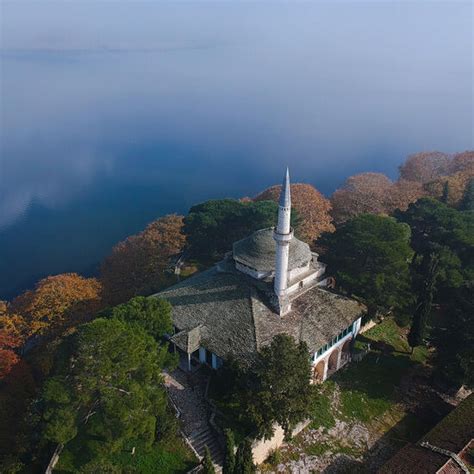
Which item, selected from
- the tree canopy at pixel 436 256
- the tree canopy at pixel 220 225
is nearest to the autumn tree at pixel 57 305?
the tree canopy at pixel 220 225

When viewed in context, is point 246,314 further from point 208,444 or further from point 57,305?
point 57,305

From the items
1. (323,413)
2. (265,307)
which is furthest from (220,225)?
(323,413)

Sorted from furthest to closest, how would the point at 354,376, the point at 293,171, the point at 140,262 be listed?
the point at 293,171
the point at 140,262
the point at 354,376

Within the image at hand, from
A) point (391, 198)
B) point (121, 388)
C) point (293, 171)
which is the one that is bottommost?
point (293, 171)

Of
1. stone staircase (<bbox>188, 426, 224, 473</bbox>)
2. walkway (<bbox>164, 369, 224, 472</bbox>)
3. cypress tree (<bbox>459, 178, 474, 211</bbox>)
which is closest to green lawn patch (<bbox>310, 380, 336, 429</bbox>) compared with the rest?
stone staircase (<bbox>188, 426, 224, 473</bbox>)

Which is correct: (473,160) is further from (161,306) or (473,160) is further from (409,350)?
(161,306)

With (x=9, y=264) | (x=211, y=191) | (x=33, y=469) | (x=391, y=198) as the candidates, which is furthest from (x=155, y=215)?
(x=33, y=469)

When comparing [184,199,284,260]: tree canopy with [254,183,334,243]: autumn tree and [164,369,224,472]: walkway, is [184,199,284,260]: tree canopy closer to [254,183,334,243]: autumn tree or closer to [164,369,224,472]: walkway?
[254,183,334,243]: autumn tree
